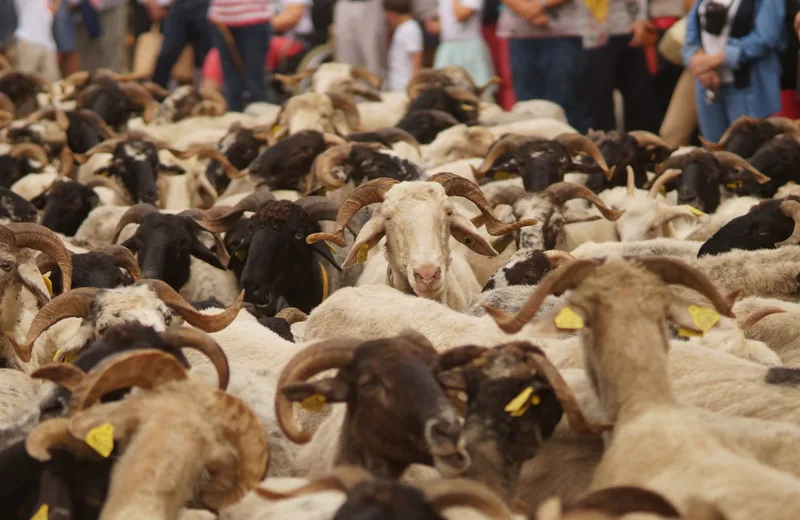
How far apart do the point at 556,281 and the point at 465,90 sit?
9227 mm

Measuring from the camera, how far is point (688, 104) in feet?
44.0

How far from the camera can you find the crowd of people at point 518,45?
38.7 feet

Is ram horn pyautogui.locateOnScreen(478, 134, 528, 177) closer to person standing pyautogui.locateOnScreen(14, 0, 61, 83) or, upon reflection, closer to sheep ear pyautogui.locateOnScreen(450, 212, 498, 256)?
sheep ear pyautogui.locateOnScreen(450, 212, 498, 256)

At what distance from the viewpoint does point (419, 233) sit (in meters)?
7.07

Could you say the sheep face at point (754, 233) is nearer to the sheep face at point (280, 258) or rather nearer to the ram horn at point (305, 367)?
the sheep face at point (280, 258)

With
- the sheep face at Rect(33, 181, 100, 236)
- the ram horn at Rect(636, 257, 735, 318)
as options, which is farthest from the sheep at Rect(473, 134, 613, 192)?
the ram horn at Rect(636, 257, 735, 318)

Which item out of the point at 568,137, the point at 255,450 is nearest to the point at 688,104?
the point at 568,137

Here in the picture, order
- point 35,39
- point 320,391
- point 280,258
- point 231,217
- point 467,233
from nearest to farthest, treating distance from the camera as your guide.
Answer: point 320,391 → point 467,233 → point 280,258 → point 231,217 → point 35,39

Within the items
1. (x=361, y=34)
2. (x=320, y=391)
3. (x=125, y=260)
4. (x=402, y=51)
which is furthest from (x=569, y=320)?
(x=361, y=34)

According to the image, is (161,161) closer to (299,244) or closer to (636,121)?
(299,244)

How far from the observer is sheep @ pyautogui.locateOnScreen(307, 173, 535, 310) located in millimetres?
6992

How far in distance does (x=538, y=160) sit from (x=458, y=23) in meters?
5.47

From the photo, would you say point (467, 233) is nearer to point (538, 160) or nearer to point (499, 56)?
point (538, 160)

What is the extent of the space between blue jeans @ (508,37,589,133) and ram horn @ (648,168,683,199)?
10.5ft
